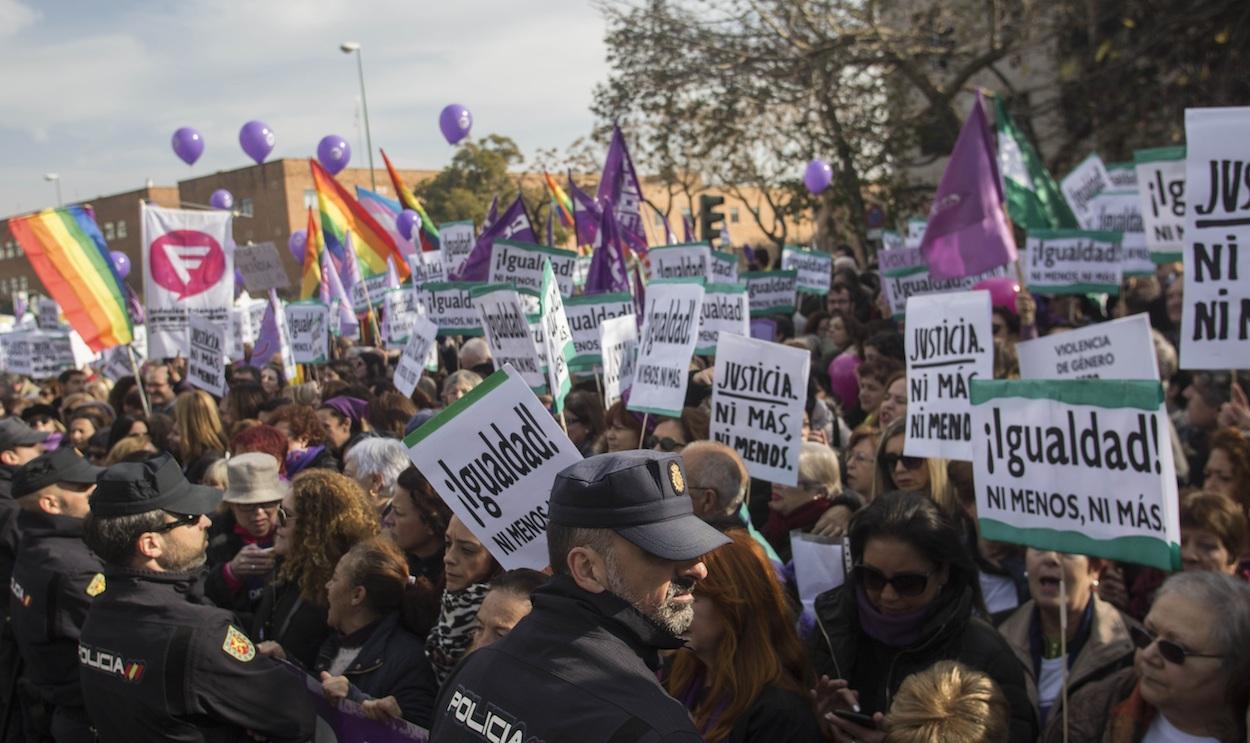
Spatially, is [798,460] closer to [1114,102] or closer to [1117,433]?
[1117,433]

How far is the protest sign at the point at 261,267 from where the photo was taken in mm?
16188

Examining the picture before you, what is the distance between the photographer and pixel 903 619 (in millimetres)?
3391

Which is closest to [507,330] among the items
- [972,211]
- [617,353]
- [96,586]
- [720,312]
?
[617,353]

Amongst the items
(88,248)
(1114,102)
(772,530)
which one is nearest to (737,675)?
(772,530)

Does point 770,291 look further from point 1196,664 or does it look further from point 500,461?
point 1196,664

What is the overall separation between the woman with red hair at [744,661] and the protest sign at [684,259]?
7375 millimetres

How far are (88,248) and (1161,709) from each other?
1081 centimetres

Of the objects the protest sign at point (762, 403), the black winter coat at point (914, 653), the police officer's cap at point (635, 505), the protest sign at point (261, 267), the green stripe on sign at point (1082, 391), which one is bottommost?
the black winter coat at point (914, 653)

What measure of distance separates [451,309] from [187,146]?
45.1ft

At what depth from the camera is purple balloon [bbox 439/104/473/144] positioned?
1948 cm

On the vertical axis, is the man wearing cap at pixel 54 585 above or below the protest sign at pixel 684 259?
below

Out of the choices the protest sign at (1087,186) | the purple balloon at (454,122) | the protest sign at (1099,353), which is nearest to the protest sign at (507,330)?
Result: the protest sign at (1099,353)

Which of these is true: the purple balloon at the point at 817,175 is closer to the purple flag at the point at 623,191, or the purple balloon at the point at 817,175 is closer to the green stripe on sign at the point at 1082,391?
the purple flag at the point at 623,191

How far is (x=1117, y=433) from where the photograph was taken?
3.61m
